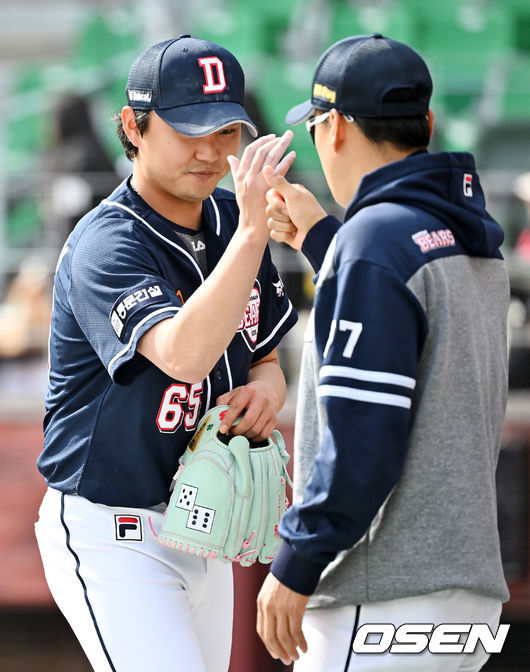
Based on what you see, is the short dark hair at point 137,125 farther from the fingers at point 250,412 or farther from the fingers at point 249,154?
the fingers at point 250,412

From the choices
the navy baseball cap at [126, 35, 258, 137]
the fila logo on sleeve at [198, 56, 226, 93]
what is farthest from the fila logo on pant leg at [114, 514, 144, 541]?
the fila logo on sleeve at [198, 56, 226, 93]

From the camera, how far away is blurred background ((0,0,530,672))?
4.49m

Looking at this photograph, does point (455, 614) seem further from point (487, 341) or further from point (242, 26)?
point (242, 26)

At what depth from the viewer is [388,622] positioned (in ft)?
5.97

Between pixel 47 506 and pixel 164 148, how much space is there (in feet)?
2.82

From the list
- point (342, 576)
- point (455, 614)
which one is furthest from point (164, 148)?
point (455, 614)

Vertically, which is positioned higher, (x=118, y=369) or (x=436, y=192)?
(x=436, y=192)

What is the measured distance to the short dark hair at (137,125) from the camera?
2.24m

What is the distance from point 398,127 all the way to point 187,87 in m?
0.53

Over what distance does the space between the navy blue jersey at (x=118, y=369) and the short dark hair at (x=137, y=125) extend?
10cm

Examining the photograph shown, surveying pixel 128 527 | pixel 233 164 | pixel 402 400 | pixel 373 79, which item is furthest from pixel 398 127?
pixel 128 527

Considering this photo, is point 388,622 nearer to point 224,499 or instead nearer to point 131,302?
point 224,499

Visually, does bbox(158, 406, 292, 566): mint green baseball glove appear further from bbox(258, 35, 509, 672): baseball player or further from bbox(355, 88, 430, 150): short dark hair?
bbox(355, 88, 430, 150): short dark hair

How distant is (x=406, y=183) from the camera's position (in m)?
1.85
